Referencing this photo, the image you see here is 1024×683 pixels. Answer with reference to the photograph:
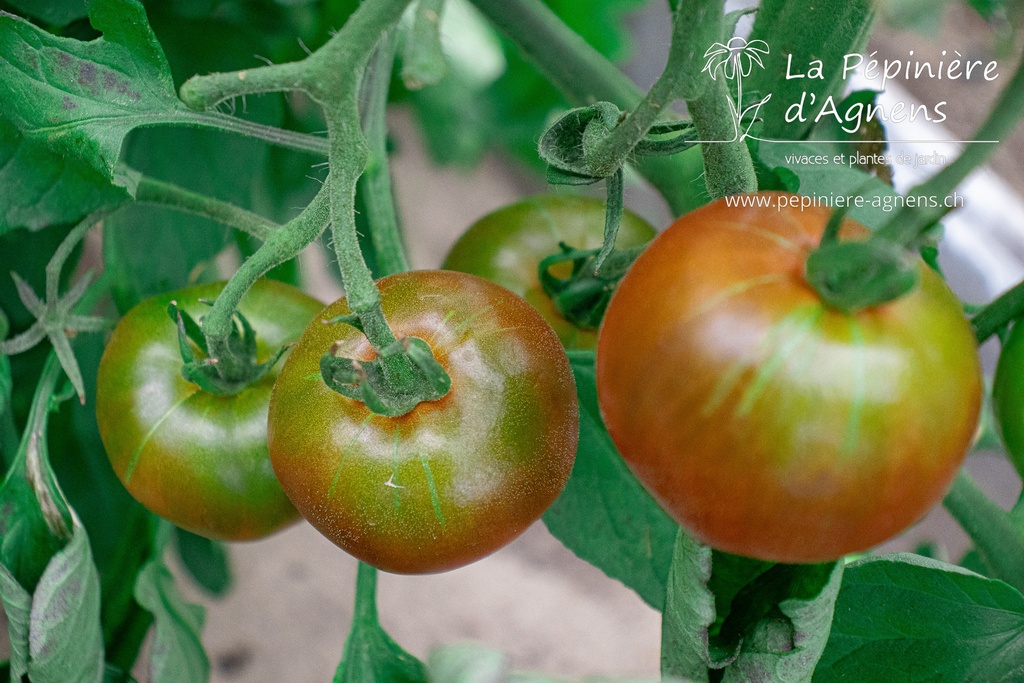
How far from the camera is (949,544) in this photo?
3.75 ft

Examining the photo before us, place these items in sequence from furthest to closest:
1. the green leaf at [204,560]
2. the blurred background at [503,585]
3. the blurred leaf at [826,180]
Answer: the blurred background at [503,585] → the green leaf at [204,560] → the blurred leaf at [826,180]

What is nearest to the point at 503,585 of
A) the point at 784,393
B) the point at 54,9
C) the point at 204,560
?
the point at 204,560

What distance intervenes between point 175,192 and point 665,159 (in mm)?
278

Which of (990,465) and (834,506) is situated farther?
(990,465)

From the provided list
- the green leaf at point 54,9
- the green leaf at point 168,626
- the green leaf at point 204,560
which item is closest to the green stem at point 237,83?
the green leaf at point 54,9

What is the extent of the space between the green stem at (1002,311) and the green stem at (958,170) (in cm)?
16

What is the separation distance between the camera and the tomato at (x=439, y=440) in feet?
1.02

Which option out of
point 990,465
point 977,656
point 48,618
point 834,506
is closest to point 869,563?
point 977,656

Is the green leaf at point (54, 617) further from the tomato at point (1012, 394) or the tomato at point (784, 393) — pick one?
the tomato at point (1012, 394)

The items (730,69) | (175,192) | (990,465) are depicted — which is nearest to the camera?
(730,69)

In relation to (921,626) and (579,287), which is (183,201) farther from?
(921,626)

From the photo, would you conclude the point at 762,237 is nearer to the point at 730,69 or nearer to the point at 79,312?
the point at 730,69

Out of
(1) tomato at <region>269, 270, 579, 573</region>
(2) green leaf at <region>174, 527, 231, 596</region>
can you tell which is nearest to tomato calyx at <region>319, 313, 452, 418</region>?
(1) tomato at <region>269, 270, 579, 573</region>

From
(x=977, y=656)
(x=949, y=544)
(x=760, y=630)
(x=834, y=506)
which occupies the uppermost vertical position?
(x=834, y=506)
